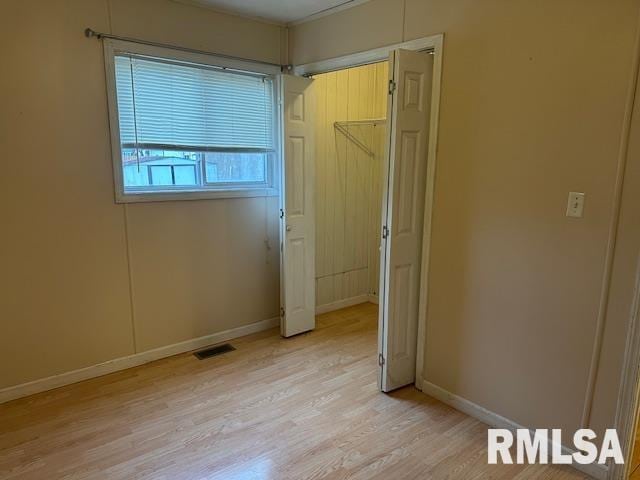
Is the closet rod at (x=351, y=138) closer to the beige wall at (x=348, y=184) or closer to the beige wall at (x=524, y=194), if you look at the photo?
the beige wall at (x=348, y=184)

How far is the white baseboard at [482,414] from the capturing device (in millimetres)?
2002

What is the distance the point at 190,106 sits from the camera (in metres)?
3.07

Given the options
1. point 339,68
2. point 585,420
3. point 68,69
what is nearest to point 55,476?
point 68,69

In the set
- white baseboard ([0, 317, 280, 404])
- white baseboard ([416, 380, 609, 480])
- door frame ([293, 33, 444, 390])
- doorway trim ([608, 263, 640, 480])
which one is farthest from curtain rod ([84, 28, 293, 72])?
doorway trim ([608, 263, 640, 480])

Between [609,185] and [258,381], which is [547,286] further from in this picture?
[258,381]

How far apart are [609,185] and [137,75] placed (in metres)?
2.80

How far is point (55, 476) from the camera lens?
6.52 feet

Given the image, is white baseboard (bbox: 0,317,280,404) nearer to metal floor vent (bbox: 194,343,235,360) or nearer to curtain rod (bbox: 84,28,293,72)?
metal floor vent (bbox: 194,343,235,360)

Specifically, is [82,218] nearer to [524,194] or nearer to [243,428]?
[243,428]

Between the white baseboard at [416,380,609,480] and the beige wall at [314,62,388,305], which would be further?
the beige wall at [314,62,388,305]

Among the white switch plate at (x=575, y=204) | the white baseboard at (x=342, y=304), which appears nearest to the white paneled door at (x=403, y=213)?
the white switch plate at (x=575, y=204)

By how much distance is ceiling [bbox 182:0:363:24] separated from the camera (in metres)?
2.88

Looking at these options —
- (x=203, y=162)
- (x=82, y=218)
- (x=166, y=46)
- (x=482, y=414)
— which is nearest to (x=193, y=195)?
(x=203, y=162)

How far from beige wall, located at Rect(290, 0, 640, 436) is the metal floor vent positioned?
1.57 metres
